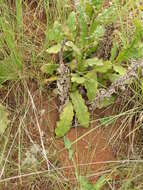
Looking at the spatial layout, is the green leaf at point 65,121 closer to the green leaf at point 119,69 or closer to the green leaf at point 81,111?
the green leaf at point 81,111

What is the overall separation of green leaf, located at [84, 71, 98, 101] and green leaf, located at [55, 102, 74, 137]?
4.0 inches

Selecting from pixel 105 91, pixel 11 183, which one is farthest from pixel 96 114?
pixel 11 183

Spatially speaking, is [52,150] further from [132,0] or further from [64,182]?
[132,0]

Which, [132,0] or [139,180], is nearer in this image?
[139,180]

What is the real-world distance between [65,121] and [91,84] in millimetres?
198

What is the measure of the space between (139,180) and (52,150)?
39cm

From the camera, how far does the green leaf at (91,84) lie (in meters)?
1.66

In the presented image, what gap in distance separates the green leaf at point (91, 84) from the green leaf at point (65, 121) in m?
0.10

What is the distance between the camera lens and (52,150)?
167cm

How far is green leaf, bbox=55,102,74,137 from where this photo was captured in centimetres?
165

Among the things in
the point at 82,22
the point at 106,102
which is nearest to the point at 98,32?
the point at 82,22

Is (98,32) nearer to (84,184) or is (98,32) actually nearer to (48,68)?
(48,68)

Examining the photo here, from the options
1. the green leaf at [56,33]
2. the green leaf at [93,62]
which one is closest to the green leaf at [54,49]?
the green leaf at [56,33]

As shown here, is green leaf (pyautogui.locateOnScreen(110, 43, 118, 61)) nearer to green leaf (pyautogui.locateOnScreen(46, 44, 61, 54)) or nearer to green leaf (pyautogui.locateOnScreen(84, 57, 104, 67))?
green leaf (pyautogui.locateOnScreen(84, 57, 104, 67))
